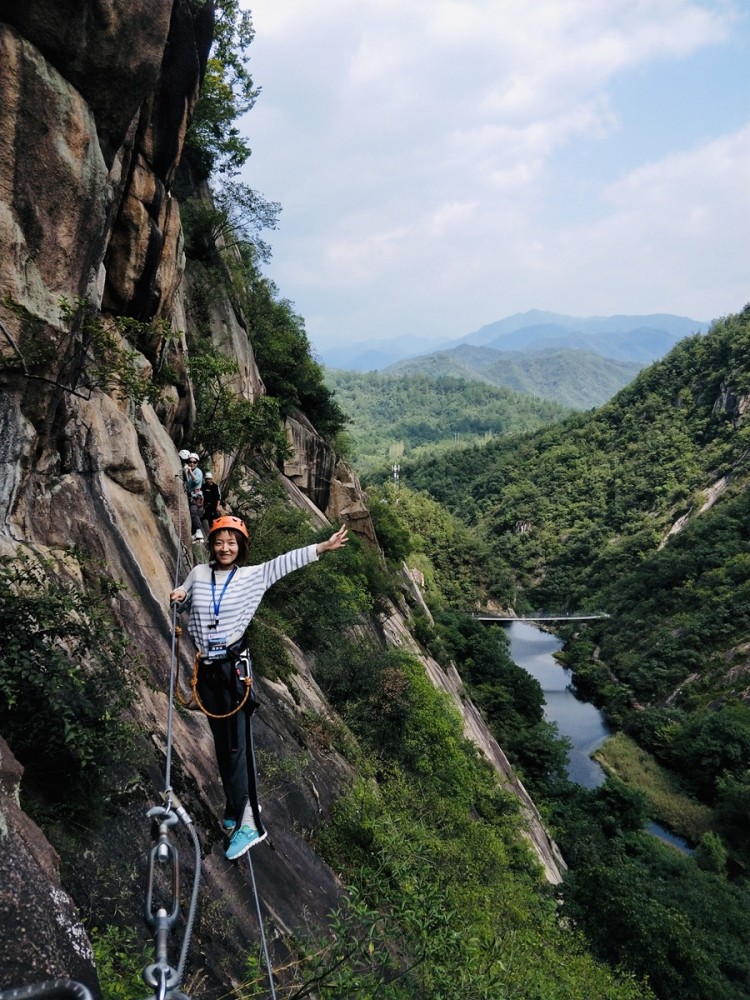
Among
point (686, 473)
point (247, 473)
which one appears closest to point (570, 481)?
point (686, 473)

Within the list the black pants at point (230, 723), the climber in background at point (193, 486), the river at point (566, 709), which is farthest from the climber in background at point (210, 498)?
the river at point (566, 709)

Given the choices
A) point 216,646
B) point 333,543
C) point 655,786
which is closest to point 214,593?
point 216,646

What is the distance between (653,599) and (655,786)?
29.0m

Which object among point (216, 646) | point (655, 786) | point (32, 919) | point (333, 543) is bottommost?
point (655, 786)

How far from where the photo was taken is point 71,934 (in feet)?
8.75

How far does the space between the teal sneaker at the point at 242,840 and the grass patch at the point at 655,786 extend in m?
35.0

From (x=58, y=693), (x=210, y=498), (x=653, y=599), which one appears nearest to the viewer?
(x=58, y=693)

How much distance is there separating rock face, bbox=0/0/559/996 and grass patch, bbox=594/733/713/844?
34.2 metres

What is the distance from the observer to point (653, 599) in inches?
2537

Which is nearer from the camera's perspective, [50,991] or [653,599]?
[50,991]

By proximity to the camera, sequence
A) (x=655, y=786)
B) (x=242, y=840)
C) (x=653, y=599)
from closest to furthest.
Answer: (x=242, y=840)
(x=655, y=786)
(x=653, y=599)

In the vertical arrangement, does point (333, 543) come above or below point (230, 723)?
above

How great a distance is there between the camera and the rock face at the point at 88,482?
3.71 meters

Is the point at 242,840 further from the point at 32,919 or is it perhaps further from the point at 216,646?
the point at 32,919
